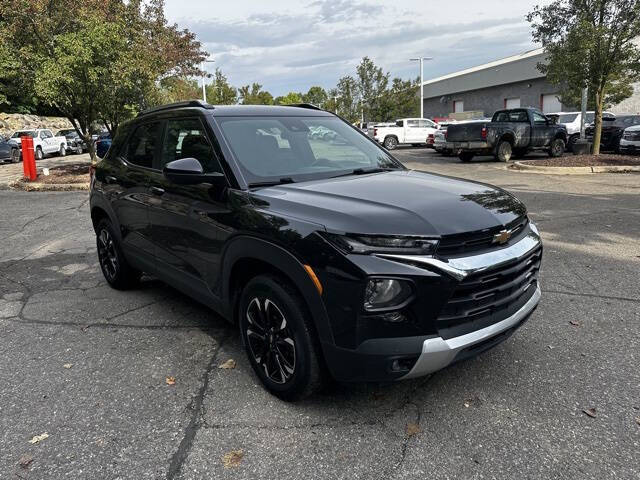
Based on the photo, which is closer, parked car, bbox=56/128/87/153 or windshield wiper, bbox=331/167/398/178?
windshield wiper, bbox=331/167/398/178

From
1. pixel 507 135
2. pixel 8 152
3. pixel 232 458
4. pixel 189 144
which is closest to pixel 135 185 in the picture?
pixel 189 144

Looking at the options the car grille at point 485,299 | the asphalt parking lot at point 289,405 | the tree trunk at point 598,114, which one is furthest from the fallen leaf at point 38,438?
the tree trunk at point 598,114

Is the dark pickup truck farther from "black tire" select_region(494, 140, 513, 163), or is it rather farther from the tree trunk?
the tree trunk

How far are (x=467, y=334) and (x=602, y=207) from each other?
25.5 feet

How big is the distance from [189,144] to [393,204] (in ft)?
5.94

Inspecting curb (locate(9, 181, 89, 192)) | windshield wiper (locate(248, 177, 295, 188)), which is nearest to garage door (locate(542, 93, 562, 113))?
curb (locate(9, 181, 89, 192))

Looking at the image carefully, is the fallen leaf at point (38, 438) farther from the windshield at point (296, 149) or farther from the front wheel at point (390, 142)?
the front wheel at point (390, 142)

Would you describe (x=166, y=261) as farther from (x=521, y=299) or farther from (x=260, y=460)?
(x=521, y=299)

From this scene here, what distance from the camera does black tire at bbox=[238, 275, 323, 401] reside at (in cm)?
287

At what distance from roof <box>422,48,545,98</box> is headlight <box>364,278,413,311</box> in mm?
35753

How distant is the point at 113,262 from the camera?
17.7 feet

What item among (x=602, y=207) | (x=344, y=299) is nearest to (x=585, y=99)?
(x=602, y=207)

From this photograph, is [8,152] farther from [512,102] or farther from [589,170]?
[512,102]

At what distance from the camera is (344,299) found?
2.59 meters
